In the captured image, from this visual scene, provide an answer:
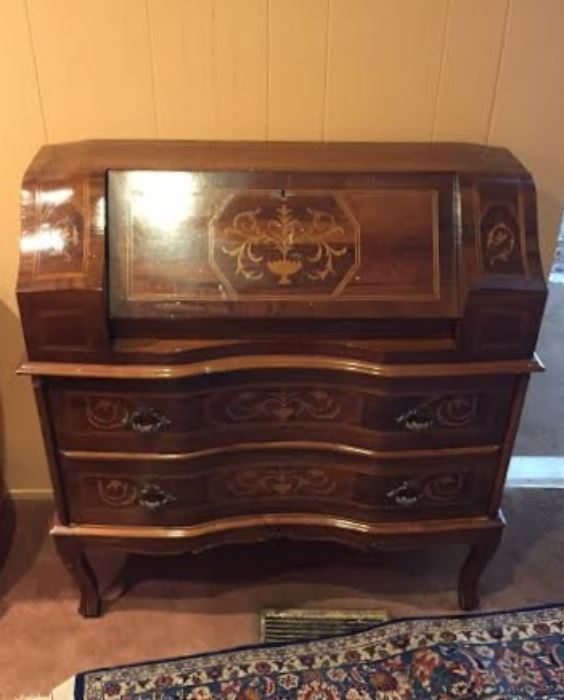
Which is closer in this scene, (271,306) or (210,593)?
(271,306)

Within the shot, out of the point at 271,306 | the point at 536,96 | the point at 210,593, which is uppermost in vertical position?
the point at 536,96

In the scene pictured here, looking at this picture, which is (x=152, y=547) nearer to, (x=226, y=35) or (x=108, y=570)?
(x=108, y=570)

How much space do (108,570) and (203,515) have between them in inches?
18.3

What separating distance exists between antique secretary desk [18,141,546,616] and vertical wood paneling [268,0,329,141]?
0.48 ft

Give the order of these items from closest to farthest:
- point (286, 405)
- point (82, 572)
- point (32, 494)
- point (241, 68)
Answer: point (286, 405), point (241, 68), point (82, 572), point (32, 494)

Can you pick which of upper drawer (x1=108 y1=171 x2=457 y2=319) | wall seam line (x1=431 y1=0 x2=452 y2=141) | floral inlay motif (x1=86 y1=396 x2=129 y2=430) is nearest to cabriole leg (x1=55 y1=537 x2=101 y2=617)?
floral inlay motif (x1=86 y1=396 x2=129 y2=430)

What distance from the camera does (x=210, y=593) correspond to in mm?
1788

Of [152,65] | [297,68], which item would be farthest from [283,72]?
[152,65]

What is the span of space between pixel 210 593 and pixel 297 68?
1.21 m

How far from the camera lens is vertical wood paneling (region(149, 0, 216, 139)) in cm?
144

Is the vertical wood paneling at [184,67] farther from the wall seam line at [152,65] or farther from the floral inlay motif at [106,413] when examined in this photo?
the floral inlay motif at [106,413]

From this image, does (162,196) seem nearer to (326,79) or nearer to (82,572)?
(326,79)

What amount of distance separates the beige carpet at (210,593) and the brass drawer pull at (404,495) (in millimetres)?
382

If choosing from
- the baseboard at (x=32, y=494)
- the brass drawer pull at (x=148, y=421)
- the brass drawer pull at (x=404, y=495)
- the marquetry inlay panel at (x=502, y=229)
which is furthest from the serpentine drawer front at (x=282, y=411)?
the baseboard at (x=32, y=494)
